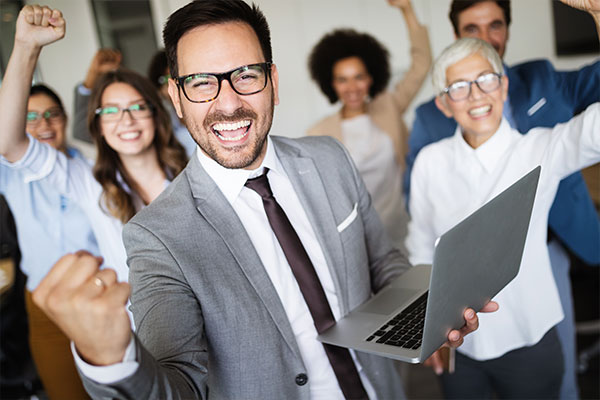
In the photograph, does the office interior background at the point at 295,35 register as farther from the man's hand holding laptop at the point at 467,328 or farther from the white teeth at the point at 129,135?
the man's hand holding laptop at the point at 467,328

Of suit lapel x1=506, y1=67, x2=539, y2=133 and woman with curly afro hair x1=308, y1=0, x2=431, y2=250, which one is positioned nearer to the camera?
suit lapel x1=506, y1=67, x2=539, y2=133

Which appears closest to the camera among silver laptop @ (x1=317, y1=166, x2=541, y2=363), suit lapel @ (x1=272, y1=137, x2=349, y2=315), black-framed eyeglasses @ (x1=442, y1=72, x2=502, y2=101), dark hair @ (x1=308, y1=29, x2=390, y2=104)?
silver laptop @ (x1=317, y1=166, x2=541, y2=363)

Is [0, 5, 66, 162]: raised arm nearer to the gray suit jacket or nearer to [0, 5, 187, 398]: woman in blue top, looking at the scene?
[0, 5, 187, 398]: woman in blue top

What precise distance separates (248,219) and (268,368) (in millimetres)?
344

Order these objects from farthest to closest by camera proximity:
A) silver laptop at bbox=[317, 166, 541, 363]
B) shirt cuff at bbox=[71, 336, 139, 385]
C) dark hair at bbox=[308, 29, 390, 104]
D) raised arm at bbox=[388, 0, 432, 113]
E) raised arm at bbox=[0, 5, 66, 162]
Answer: dark hair at bbox=[308, 29, 390, 104]
raised arm at bbox=[388, 0, 432, 113]
raised arm at bbox=[0, 5, 66, 162]
silver laptop at bbox=[317, 166, 541, 363]
shirt cuff at bbox=[71, 336, 139, 385]

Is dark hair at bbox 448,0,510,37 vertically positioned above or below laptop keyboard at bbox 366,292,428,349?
above

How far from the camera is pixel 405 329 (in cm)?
117

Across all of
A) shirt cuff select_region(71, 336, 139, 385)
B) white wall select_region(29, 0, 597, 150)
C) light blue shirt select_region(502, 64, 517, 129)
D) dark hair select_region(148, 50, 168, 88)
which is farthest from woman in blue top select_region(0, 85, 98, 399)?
light blue shirt select_region(502, 64, 517, 129)

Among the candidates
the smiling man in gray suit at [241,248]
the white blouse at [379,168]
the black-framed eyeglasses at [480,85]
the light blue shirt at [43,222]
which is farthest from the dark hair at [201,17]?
the white blouse at [379,168]

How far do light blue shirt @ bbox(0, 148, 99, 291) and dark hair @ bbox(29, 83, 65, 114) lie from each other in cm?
18

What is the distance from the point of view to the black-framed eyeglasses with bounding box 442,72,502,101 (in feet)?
4.78

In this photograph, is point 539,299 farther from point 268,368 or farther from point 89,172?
point 89,172

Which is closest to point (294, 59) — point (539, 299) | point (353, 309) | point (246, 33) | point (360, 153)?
point (360, 153)

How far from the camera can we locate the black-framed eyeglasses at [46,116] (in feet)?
5.49
